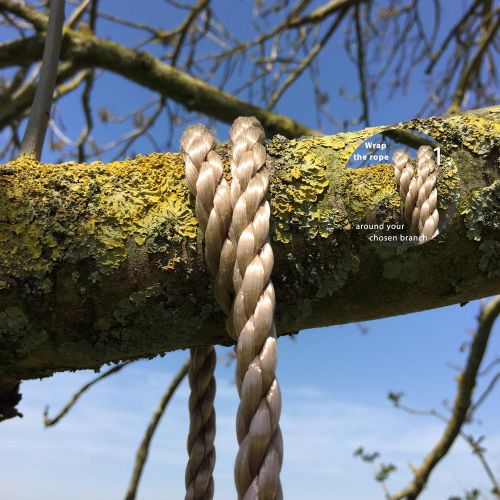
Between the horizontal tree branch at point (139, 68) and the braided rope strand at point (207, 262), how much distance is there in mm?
1032

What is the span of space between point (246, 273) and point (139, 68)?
1318 millimetres

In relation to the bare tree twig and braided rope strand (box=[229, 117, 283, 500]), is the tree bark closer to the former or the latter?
braided rope strand (box=[229, 117, 283, 500])

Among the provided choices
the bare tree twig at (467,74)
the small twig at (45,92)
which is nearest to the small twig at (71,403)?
the small twig at (45,92)

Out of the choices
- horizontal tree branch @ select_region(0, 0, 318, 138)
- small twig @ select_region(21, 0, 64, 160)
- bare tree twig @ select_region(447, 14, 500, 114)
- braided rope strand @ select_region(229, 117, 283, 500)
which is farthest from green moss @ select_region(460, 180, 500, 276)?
bare tree twig @ select_region(447, 14, 500, 114)

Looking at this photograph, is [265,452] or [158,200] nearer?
[265,452]

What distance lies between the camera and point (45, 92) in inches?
30.7

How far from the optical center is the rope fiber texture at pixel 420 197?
1.73 ft

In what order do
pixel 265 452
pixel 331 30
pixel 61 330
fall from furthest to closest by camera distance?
pixel 331 30 → pixel 61 330 → pixel 265 452

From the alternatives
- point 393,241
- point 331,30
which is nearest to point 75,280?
point 393,241

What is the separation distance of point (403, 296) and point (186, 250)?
24 centimetres

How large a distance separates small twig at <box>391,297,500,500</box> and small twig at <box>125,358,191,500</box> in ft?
2.57

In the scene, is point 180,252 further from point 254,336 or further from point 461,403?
point 461,403

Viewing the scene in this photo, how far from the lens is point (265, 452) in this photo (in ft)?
1.30

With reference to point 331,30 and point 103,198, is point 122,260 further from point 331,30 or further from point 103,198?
point 331,30
